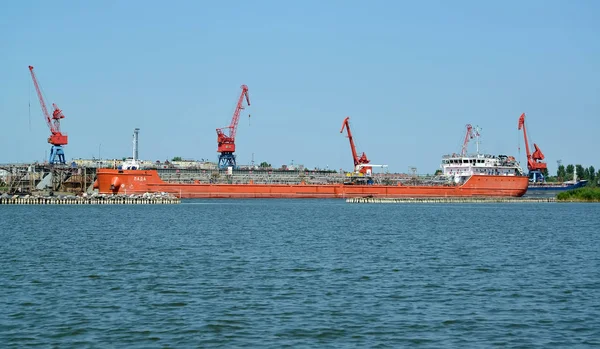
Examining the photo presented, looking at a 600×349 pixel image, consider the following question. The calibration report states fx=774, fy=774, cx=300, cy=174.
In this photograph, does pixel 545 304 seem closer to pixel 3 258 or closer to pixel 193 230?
pixel 3 258

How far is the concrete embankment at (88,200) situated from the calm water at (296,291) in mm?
39271

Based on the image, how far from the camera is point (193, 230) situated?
42750mm

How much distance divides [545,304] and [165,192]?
73.3m

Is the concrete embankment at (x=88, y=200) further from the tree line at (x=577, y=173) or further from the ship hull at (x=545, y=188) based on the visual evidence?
the tree line at (x=577, y=173)

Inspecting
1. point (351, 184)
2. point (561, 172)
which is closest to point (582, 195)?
point (351, 184)

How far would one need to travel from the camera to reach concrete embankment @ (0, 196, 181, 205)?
7681 centimetres

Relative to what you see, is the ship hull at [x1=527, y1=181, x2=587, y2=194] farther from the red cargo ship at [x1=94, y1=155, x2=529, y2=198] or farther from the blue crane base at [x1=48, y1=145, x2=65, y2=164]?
the blue crane base at [x1=48, y1=145, x2=65, y2=164]

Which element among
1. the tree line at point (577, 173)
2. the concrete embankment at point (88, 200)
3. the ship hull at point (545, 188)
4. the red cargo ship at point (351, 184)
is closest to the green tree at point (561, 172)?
the tree line at point (577, 173)

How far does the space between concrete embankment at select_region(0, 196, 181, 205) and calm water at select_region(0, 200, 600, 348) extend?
129ft

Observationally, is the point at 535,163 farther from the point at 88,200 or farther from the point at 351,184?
the point at 88,200

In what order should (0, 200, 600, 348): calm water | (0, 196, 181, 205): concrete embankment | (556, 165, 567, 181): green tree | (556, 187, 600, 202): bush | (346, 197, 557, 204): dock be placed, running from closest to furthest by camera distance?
(0, 200, 600, 348): calm water
(0, 196, 181, 205): concrete embankment
(346, 197, 557, 204): dock
(556, 187, 600, 202): bush
(556, 165, 567, 181): green tree

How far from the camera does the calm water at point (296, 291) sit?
16.0 metres

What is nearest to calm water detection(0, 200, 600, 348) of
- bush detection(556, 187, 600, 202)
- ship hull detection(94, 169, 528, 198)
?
→ ship hull detection(94, 169, 528, 198)

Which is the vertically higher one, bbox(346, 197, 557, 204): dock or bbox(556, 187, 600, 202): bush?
bbox(556, 187, 600, 202): bush
